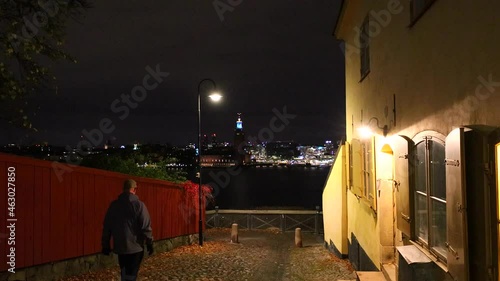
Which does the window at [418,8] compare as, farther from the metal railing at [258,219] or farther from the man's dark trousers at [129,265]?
the metal railing at [258,219]

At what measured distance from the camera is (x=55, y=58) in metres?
7.26

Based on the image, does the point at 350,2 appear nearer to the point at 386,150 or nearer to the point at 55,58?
the point at 386,150

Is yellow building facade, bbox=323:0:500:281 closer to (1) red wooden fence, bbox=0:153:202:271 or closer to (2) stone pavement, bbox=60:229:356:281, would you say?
(2) stone pavement, bbox=60:229:356:281

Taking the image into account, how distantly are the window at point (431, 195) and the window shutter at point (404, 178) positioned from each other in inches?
3.5

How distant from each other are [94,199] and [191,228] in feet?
21.3

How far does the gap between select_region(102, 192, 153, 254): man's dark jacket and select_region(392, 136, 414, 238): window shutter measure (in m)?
3.38

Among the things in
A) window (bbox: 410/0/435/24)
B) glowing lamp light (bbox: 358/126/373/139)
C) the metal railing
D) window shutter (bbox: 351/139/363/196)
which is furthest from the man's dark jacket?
the metal railing

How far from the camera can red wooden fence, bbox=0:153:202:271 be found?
6789mm

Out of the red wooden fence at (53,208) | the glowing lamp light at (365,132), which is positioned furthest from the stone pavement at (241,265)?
the glowing lamp light at (365,132)

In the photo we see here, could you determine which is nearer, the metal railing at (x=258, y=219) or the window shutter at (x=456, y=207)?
the window shutter at (x=456, y=207)

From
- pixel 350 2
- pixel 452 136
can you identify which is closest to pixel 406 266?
pixel 452 136

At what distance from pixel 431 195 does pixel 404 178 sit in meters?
0.72

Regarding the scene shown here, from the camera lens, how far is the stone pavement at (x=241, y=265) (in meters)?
9.02

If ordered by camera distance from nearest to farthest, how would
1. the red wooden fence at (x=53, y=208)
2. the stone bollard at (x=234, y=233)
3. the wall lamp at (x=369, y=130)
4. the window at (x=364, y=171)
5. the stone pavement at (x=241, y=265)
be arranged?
the red wooden fence at (x=53, y=208) < the wall lamp at (x=369, y=130) < the window at (x=364, y=171) < the stone pavement at (x=241, y=265) < the stone bollard at (x=234, y=233)
